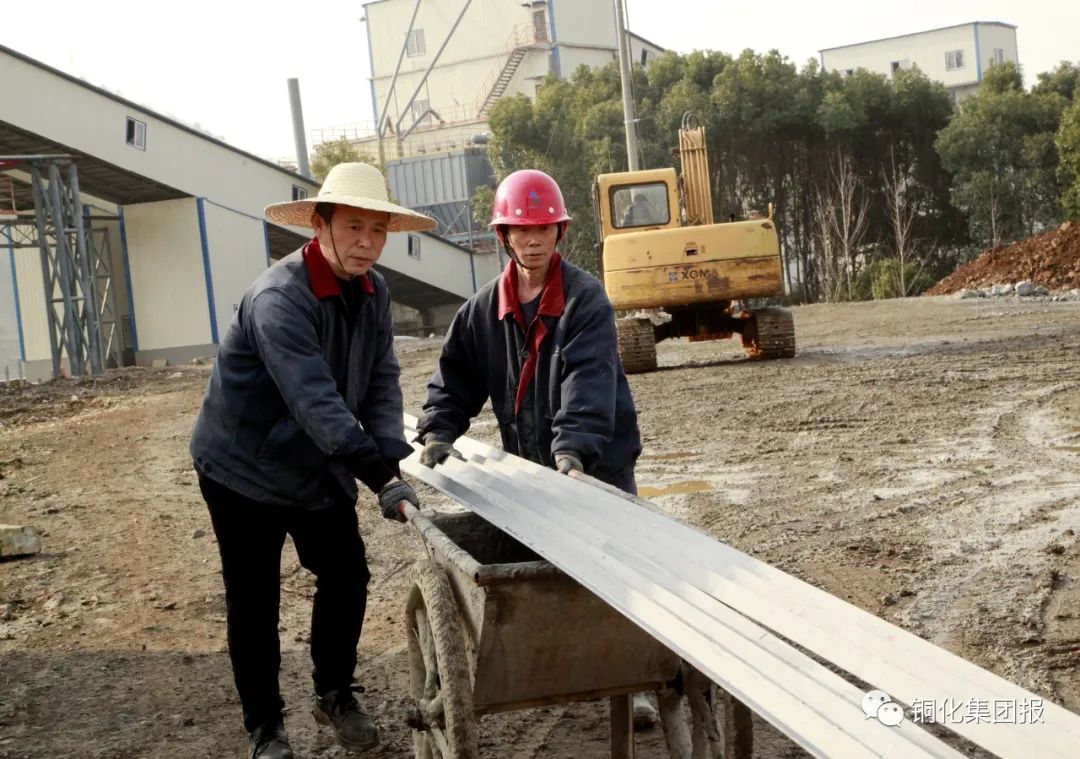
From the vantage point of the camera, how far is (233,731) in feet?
16.1

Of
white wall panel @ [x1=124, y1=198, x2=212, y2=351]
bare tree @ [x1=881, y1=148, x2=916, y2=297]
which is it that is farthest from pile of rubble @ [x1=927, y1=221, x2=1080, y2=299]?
white wall panel @ [x1=124, y1=198, x2=212, y2=351]

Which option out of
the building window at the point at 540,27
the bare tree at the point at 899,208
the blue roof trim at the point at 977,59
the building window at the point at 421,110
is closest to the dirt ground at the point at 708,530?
the bare tree at the point at 899,208

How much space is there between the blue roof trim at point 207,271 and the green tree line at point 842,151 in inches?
457

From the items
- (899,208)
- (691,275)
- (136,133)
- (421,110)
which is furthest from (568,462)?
(421,110)

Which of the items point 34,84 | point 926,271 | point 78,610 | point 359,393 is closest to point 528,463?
point 359,393

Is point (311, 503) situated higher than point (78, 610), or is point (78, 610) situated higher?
point (311, 503)

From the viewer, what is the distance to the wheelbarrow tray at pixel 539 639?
332cm

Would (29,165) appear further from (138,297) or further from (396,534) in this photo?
(396,534)

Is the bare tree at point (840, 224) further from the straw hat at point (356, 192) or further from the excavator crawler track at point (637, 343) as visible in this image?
the straw hat at point (356, 192)

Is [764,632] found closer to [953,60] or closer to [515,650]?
[515,650]

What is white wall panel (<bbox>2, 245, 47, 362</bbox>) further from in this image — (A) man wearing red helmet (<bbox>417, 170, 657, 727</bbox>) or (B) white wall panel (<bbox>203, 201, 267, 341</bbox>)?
Result: (A) man wearing red helmet (<bbox>417, 170, 657, 727</bbox>)

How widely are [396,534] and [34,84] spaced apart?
21.7 meters

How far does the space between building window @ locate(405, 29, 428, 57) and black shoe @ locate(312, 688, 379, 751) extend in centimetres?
5853

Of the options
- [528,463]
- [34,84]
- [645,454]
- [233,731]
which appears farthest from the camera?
[34,84]
